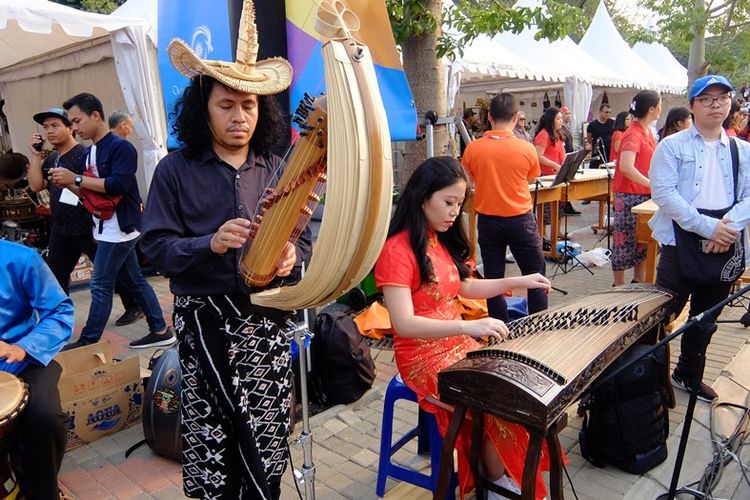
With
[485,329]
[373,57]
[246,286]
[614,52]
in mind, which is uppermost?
[614,52]

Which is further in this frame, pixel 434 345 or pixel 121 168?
pixel 121 168

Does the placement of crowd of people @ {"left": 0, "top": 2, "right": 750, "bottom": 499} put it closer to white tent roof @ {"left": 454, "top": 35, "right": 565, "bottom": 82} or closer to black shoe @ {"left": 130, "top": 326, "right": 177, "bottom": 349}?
black shoe @ {"left": 130, "top": 326, "right": 177, "bottom": 349}

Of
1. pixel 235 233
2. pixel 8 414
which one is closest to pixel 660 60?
pixel 235 233

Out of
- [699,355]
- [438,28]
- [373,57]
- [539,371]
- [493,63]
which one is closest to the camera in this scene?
[539,371]

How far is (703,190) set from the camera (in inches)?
122

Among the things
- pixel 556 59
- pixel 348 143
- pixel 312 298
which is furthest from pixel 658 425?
A: pixel 556 59

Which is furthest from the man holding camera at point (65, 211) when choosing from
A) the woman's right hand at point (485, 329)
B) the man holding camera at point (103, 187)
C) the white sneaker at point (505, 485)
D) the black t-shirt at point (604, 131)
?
the black t-shirt at point (604, 131)

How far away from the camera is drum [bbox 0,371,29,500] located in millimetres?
1788

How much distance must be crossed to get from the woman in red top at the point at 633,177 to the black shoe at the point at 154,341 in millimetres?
4127

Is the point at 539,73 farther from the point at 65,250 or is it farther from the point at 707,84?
the point at 65,250

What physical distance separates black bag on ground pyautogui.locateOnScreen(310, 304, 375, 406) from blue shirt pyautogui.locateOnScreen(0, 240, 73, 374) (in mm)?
1495

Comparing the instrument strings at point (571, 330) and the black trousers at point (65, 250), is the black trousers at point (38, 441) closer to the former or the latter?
the instrument strings at point (571, 330)

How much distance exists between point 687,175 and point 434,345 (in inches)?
77.2

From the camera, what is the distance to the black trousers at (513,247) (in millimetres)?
4297
